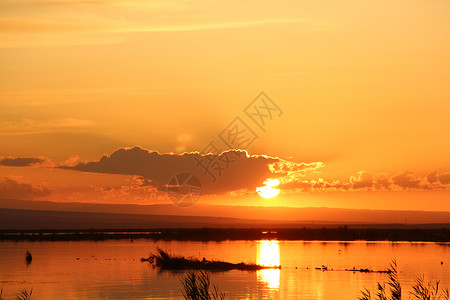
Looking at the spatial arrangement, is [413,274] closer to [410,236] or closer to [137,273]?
[137,273]

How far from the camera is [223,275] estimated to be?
226 feet

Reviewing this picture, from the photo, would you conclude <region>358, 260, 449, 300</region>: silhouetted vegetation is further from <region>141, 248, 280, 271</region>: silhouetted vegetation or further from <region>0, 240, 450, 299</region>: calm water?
<region>141, 248, 280, 271</region>: silhouetted vegetation

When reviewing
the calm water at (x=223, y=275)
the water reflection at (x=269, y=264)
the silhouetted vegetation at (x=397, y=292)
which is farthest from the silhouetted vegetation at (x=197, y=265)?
the silhouetted vegetation at (x=397, y=292)

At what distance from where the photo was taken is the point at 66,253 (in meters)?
98.5

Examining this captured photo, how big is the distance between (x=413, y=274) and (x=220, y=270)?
19121mm

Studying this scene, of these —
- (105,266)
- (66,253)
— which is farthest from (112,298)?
(66,253)

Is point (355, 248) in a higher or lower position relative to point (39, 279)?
higher

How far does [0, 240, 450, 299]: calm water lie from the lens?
188 ft

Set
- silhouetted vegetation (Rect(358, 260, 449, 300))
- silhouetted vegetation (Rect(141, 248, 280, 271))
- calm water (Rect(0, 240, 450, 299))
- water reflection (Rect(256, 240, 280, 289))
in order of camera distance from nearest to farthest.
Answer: silhouetted vegetation (Rect(358, 260, 449, 300)) < calm water (Rect(0, 240, 450, 299)) < water reflection (Rect(256, 240, 280, 289)) < silhouetted vegetation (Rect(141, 248, 280, 271))

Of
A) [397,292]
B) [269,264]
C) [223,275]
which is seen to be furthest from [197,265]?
[397,292]

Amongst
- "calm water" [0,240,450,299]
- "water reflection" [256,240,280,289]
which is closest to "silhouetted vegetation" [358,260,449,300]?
"calm water" [0,240,450,299]

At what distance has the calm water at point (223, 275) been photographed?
57.2 m

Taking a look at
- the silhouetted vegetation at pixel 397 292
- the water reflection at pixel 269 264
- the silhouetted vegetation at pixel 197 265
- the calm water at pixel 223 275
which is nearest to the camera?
the silhouetted vegetation at pixel 397 292

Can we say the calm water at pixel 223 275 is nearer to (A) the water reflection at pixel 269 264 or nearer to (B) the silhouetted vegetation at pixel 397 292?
(A) the water reflection at pixel 269 264
